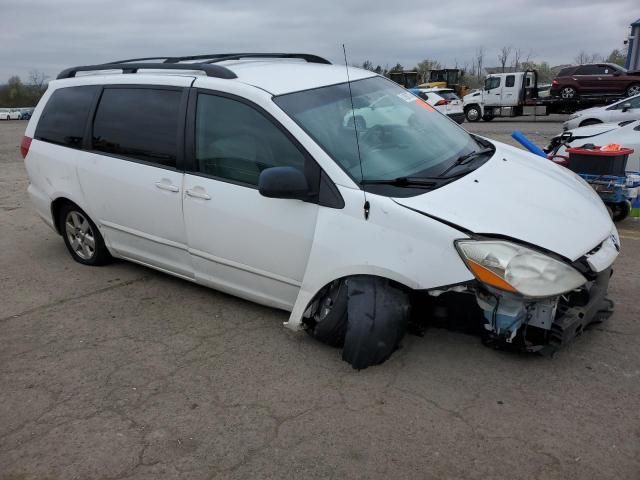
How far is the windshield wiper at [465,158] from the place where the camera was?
11.8 feet

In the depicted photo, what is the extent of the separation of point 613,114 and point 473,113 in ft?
36.6

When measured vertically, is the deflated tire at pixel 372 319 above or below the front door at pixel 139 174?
below

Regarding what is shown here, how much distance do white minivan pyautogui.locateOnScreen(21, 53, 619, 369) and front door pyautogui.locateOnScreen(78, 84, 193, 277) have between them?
0.05 ft

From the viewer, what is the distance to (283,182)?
325 cm

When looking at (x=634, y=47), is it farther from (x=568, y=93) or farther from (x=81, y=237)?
(x=81, y=237)

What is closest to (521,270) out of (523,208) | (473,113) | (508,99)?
(523,208)

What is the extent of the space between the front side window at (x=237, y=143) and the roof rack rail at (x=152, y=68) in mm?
178

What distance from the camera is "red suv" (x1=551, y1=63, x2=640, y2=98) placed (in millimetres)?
23703

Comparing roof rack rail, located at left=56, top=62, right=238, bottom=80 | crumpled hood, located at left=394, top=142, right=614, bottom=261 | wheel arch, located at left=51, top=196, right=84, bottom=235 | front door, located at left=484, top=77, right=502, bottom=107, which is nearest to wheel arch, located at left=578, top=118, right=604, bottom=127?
front door, located at left=484, top=77, right=502, bottom=107

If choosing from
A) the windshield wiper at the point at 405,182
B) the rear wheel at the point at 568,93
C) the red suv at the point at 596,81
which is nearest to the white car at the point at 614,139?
the windshield wiper at the point at 405,182

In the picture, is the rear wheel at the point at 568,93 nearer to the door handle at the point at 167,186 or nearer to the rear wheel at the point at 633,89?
the rear wheel at the point at 633,89

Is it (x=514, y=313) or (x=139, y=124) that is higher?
(x=139, y=124)

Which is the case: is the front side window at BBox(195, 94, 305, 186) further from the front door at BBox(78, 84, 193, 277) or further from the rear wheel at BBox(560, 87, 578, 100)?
the rear wheel at BBox(560, 87, 578, 100)

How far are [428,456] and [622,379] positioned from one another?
1.29m
